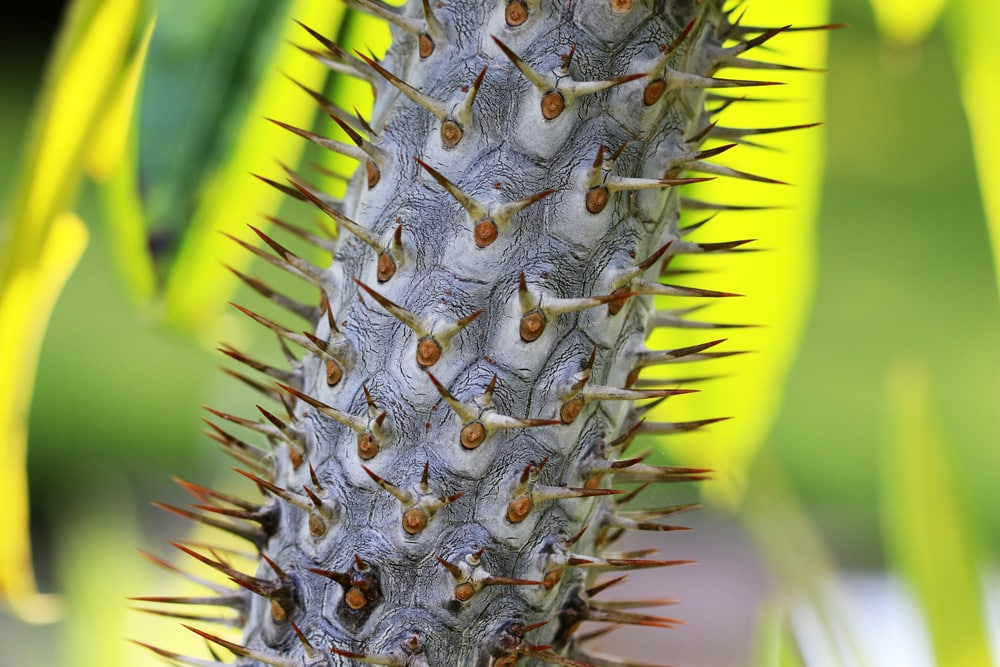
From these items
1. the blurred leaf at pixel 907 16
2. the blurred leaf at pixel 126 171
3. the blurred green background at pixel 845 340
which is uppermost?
the blurred green background at pixel 845 340

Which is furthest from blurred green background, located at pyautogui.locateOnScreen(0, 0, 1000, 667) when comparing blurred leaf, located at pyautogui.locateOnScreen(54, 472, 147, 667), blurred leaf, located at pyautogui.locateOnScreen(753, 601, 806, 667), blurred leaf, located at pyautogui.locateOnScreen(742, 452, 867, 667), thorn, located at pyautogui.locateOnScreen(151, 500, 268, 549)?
thorn, located at pyautogui.locateOnScreen(151, 500, 268, 549)

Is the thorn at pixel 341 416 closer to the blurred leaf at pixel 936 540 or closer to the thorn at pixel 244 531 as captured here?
the thorn at pixel 244 531

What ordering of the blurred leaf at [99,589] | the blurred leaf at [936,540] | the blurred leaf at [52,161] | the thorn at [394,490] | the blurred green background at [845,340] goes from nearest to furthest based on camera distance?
the thorn at [394,490]
the blurred leaf at [52,161]
the blurred leaf at [936,540]
the blurred leaf at [99,589]
the blurred green background at [845,340]

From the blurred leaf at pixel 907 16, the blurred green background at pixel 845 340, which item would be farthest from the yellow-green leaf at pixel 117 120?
the blurred green background at pixel 845 340

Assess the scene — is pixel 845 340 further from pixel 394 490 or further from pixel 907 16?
pixel 394 490

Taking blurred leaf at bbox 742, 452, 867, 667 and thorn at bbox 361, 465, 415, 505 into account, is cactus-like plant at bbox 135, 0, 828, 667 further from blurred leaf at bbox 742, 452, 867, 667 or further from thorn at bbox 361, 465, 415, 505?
blurred leaf at bbox 742, 452, 867, 667

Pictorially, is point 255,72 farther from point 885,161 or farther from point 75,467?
point 885,161

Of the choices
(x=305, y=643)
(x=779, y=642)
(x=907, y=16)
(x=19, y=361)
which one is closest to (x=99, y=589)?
(x=19, y=361)
